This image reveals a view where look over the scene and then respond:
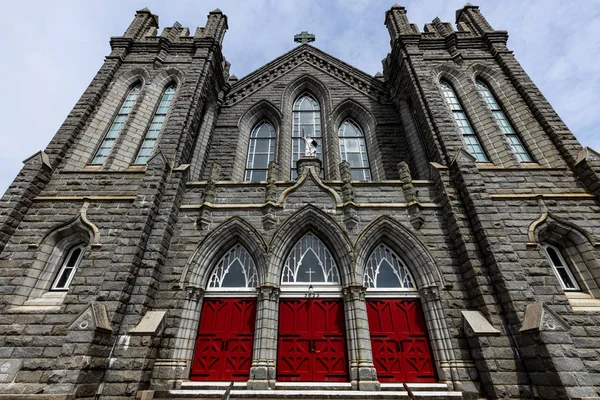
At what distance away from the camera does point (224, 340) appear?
681 centimetres

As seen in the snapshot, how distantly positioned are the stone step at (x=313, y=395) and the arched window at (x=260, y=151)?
719cm

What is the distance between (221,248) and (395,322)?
197 inches

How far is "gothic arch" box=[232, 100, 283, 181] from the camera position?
11336 millimetres

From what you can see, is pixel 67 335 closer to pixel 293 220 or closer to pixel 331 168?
pixel 293 220

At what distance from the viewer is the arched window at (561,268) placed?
22.2 feet

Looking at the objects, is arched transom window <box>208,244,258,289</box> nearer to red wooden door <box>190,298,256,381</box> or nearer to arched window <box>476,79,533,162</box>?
red wooden door <box>190,298,256,381</box>

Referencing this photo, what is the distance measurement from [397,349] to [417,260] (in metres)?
2.27

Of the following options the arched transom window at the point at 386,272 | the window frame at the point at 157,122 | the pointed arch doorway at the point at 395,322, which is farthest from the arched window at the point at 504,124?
the window frame at the point at 157,122

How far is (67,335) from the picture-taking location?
5703 mm

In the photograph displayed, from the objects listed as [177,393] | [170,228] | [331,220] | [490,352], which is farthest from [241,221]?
[490,352]

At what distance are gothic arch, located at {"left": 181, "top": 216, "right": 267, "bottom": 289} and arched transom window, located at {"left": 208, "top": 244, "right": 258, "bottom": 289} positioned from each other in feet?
0.54

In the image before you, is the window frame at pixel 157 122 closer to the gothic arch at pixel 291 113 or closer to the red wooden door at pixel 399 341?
the gothic arch at pixel 291 113

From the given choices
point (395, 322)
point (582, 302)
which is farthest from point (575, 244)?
point (395, 322)

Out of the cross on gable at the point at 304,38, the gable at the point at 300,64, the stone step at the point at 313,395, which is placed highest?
the cross on gable at the point at 304,38
